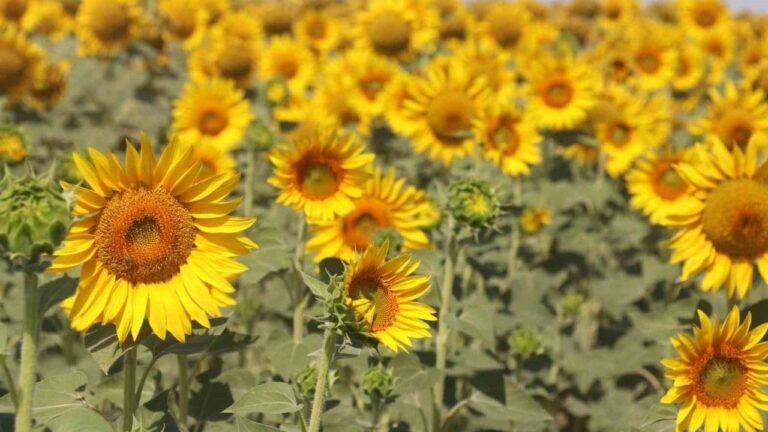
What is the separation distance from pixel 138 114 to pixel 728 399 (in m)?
4.88

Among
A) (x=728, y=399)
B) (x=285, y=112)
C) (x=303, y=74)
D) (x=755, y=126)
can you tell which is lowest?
(x=728, y=399)

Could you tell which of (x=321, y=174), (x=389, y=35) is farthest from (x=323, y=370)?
(x=389, y=35)

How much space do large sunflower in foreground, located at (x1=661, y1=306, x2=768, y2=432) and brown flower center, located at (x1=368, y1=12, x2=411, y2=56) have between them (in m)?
4.34

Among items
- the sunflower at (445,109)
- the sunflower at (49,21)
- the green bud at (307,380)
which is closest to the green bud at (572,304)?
the sunflower at (445,109)

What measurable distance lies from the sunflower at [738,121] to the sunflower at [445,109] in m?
1.29

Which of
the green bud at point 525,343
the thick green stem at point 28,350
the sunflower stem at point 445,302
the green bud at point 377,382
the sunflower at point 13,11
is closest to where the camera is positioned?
the thick green stem at point 28,350

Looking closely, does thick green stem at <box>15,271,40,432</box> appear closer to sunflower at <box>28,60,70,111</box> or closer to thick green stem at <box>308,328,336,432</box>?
thick green stem at <box>308,328,336,432</box>

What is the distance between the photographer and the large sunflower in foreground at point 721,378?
282 centimetres

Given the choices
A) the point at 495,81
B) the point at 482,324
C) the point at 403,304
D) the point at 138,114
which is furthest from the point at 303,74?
the point at 403,304

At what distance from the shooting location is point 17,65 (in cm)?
532

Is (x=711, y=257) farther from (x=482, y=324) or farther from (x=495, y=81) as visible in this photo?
(x=495, y=81)

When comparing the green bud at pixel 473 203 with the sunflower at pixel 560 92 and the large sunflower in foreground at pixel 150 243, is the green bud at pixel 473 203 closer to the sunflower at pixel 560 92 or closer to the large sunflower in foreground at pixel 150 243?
the large sunflower in foreground at pixel 150 243

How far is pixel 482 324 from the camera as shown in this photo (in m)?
3.41

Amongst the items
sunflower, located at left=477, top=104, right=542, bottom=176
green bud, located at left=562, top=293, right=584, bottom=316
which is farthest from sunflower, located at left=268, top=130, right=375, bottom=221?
green bud, located at left=562, top=293, right=584, bottom=316
